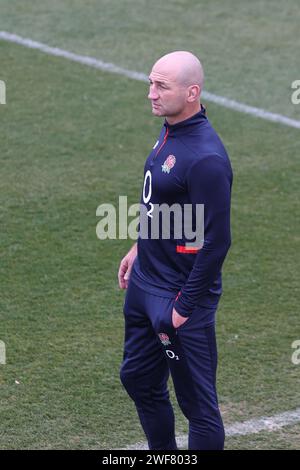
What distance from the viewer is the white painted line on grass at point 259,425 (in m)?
5.47

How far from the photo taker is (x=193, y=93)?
4484mm

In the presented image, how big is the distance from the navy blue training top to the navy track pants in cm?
9

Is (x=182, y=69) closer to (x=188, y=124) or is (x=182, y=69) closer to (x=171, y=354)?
(x=188, y=124)

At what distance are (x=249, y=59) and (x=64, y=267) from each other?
17.6ft

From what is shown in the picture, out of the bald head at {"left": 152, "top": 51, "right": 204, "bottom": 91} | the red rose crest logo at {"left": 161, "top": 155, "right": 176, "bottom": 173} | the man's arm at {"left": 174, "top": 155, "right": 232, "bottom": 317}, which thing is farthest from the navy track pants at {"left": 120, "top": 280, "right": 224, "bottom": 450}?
the bald head at {"left": 152, "top": 51, "right": 204, "bottom": 91}

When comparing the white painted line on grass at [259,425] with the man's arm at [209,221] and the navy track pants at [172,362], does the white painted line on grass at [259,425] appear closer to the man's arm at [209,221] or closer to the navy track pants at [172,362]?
the navy track pants at [172,362]

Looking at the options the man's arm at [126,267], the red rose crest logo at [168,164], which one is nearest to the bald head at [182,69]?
the red rose crest logo at [168,164]

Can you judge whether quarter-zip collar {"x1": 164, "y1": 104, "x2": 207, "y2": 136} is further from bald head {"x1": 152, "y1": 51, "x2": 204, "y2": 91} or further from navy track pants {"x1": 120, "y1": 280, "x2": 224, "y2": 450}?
navy track pants {"x1": 120, "y1": 280, "x2": 224, "y2": 450}

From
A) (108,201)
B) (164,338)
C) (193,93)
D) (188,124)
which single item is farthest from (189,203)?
(108,201)

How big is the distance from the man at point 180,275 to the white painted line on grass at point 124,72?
573cm

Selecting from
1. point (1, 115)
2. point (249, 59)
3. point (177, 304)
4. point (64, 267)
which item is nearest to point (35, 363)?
point (64, 267)

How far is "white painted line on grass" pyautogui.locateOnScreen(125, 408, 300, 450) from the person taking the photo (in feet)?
17.9

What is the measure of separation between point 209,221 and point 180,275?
0.37 metres
